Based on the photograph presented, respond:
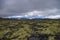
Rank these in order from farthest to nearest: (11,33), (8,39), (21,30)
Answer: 1. (21,30)
2. (11,33)
3. (8,39)

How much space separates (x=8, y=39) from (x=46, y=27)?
35217 millimetres

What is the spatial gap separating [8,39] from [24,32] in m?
16.8

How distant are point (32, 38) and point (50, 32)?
18088 mm

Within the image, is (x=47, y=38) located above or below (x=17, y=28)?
below

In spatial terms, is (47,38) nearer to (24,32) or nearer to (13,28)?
(24,32)

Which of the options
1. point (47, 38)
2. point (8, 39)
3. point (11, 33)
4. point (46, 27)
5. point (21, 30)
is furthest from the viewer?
point (46, 27)

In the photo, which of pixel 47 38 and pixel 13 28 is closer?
pixel 47 38

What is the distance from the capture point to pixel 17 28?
294 ft

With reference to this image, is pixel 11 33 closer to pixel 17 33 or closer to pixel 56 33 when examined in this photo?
pixel 17 33

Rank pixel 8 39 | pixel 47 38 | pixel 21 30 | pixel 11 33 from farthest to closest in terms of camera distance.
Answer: pixel 21 30 → pixel 11 33 → pixel 47 38 → pixel 8 39

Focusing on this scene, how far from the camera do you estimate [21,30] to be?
92.2 m

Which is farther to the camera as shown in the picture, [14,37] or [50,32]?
[50,32]

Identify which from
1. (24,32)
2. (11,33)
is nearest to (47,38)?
(24,32)

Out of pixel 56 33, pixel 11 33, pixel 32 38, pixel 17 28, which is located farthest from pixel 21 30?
pixel 56 33
